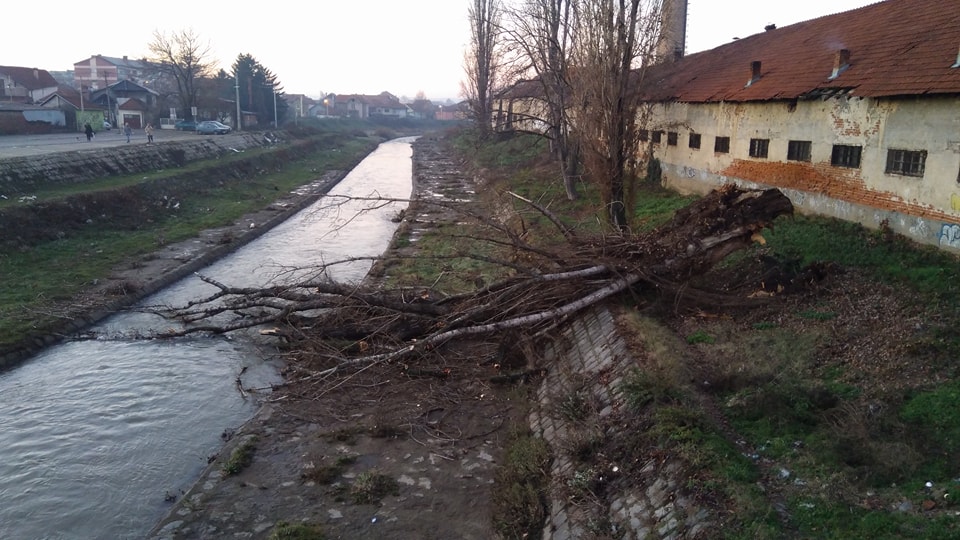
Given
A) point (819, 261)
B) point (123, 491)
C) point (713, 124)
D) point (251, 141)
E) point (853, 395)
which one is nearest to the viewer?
point (853, 395)

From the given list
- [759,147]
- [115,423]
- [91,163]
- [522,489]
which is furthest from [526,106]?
[522,489]

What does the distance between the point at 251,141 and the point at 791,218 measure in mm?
39415

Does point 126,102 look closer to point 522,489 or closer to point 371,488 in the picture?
point 371,488

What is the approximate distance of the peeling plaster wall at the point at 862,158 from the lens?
10.8 meters

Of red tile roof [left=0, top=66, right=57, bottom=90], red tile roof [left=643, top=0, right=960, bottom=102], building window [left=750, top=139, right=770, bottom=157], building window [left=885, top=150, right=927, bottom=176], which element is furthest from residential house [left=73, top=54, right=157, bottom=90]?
building window [left=885, top=150, right=927, bottom=176]

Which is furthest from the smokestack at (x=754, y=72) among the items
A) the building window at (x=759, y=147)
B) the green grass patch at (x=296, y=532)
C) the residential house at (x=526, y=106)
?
the green grass patch at (x=296, y=532)

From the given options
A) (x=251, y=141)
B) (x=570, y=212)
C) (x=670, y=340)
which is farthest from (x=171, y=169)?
(x=670, y=340)

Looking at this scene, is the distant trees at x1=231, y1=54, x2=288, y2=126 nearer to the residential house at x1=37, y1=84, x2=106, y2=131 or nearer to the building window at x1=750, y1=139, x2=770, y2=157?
the residential house at x1=37, y1=84, x2=106, y2=131

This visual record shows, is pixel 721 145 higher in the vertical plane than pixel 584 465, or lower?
higher

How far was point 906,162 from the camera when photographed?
11695 millimetres

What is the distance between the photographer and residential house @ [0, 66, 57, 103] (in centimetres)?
6059

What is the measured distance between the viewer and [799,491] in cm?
535

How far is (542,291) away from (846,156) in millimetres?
7678

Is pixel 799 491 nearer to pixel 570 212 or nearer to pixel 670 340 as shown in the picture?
pixel 670 340
